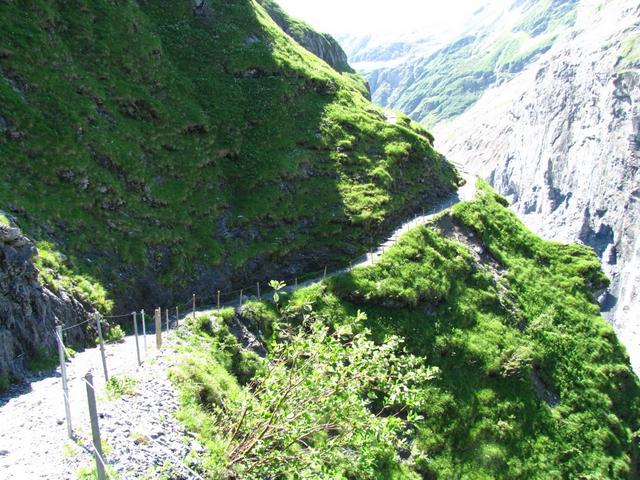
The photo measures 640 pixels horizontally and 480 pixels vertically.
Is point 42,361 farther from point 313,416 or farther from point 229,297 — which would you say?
point 229,297

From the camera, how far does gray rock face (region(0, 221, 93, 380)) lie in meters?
21.1

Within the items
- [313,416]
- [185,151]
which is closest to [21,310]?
[313,416]

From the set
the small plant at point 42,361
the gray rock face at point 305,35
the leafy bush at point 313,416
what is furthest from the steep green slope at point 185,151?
the gray rock face at point 305,35

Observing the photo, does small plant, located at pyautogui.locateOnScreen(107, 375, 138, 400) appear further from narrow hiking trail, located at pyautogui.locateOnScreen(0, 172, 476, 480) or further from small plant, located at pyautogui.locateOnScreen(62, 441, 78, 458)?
small plant, located at pyautogui.locateOnScreen(62, 441, 78, 458)

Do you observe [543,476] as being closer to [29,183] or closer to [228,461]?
[228,461]

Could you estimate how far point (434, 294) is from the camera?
4359 centimetres

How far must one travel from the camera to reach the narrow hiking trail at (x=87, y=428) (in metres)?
14.8

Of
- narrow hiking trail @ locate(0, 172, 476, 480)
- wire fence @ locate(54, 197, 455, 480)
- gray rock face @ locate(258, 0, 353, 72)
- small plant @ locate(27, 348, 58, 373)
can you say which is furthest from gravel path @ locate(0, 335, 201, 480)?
gray rock face @ locate(258, 0, 353, 72)

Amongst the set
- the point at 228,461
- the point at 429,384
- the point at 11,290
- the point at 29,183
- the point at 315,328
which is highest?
the point at 29,183

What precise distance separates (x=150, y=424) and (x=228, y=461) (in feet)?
13.2

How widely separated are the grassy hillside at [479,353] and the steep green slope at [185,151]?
6037 millimetres

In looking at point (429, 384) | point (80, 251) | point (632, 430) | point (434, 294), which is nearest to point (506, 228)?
point (434, 294)

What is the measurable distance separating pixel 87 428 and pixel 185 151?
1304 inches

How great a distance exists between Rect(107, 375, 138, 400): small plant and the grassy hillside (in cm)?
207
